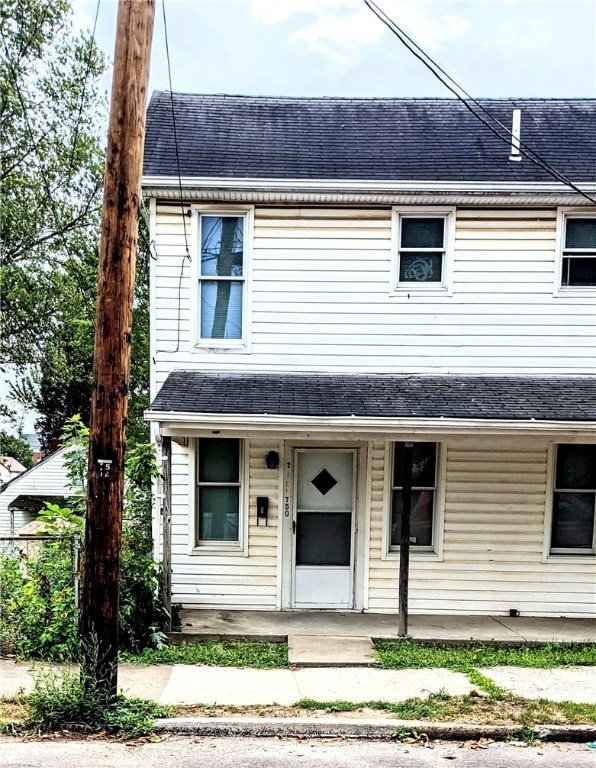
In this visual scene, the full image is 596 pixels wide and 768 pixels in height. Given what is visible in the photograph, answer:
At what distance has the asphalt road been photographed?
3.71 meters

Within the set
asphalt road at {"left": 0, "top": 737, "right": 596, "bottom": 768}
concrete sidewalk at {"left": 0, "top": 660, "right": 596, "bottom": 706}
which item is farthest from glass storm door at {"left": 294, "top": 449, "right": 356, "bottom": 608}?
asphalt road at {"left": 0, "top": 737, "right": 596, "bottom": 768}

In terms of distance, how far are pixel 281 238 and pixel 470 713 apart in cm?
569

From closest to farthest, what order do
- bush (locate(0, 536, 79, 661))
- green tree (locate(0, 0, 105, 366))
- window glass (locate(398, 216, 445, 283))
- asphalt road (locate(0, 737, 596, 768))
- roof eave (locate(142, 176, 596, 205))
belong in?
asphalt road (locate(0, 737, 596, 768)) < bush (locate(0, 536, 79, 661)) < roof eave (locate(142, 176, 596, 205)) < window glass (locate(398, 216, 445, 283)) < green tree (locate(0, 0, 105, 366))

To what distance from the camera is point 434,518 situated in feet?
24.2

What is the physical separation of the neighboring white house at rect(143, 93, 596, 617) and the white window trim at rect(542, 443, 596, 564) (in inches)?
1.2

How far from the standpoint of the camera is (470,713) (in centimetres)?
446

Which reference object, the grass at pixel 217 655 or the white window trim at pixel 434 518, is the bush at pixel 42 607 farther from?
the white window trim at pixel 434 518

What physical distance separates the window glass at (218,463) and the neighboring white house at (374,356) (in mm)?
19

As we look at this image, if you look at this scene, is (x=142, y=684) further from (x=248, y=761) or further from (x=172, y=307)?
(x=172, y=307)

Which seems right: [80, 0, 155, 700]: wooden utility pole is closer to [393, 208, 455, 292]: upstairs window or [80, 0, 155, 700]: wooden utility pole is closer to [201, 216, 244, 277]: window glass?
[201, 216, 244, 277]: window glass

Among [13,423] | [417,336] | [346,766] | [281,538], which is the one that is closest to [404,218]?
[417,336]

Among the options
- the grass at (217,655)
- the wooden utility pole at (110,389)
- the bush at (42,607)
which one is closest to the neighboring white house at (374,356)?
the grass at (217,655)

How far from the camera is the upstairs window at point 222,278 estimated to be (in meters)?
7.39

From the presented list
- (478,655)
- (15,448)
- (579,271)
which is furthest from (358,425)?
(15,448)
